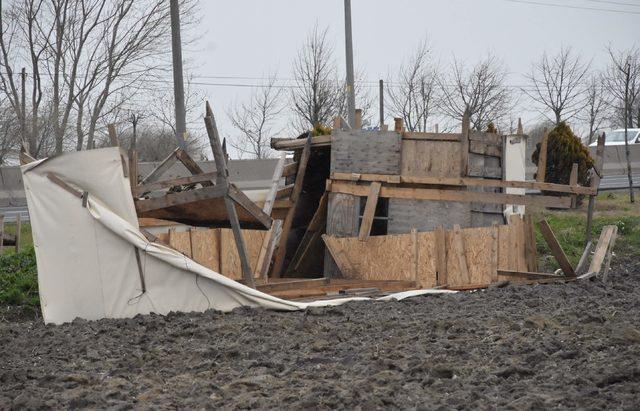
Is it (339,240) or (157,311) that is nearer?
(157,311)

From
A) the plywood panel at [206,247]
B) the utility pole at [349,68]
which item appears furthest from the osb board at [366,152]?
the utility pole at [349,68]

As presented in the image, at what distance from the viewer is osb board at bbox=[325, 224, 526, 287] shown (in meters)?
14.8

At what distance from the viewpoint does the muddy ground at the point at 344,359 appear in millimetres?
6645

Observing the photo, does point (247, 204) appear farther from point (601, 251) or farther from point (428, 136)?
point (601, 251)

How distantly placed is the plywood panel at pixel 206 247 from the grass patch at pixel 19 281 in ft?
7.49

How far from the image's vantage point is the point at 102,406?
695cm

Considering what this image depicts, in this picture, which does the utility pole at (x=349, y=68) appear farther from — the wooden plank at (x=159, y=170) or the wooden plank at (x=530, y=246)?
the wooden plank at (x=159, y=170)

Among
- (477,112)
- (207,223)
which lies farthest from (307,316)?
(477,112)

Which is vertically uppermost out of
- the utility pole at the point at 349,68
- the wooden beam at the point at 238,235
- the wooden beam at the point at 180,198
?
the utility pole at the point at 349,68

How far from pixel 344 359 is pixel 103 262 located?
422cm

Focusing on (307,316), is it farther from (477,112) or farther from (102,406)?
(477,112)

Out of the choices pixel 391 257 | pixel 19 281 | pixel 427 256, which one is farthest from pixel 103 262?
pixel 427 256

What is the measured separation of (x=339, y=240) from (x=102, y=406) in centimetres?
866

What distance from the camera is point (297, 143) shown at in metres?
18.0
